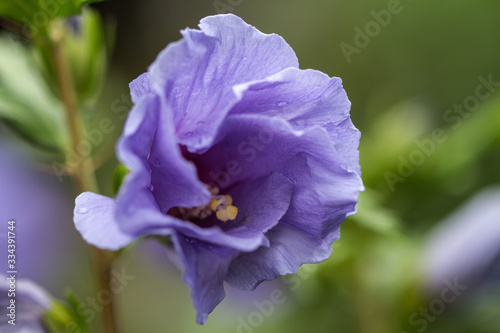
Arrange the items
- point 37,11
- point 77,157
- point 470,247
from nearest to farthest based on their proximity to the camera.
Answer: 1. point 37,11
2. point 77,157
3. point 470,247

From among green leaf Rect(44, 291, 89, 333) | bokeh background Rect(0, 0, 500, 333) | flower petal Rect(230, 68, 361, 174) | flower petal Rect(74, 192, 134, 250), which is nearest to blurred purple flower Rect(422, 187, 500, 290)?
bokeh background Rect(0, 0, 500, 333)

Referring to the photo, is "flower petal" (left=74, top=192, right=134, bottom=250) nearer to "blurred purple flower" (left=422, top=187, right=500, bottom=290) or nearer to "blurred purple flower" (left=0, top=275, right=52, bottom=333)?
"blurred purple flower" (left=0, top=275, right=52, bottom=333)

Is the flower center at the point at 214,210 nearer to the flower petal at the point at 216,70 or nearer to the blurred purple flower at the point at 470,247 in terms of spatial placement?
the flower petal at the point at 216,70

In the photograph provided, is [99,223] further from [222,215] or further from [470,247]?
[470,247]

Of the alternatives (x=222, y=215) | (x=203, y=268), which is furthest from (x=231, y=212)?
(x=203, y=268)

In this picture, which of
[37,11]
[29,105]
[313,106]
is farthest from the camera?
[29,105]

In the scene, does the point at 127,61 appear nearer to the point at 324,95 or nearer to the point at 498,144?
the point at 498,144

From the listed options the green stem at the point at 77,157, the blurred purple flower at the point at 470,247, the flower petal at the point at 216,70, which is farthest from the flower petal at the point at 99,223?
the blurred purple flower at the point at 470,247
